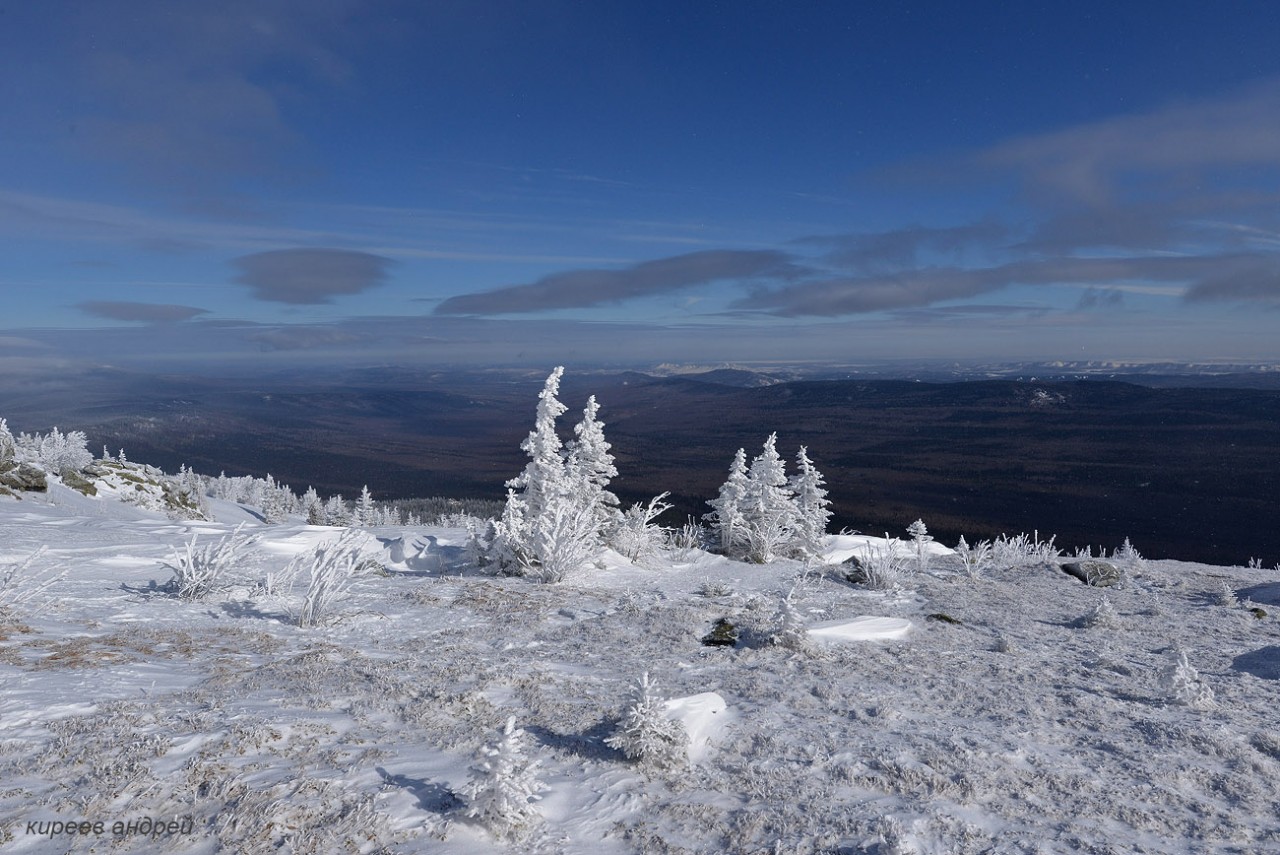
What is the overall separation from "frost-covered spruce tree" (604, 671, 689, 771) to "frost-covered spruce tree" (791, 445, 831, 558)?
9975 mm

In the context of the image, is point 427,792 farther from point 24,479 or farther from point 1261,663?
point 24,479

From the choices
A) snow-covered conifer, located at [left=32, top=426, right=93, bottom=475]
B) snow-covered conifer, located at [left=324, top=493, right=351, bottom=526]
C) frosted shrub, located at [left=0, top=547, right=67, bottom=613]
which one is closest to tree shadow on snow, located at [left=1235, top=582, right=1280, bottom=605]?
frosted shrub, located at [left=0, top=547, right=67, bottom=613]

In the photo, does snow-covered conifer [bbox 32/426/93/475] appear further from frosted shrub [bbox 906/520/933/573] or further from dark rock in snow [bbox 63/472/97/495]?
frosted shrub [bbox 906/520/933/573]

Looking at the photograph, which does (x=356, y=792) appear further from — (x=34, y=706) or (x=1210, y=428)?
(x=1210, y=428)

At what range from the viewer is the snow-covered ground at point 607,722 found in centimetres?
358

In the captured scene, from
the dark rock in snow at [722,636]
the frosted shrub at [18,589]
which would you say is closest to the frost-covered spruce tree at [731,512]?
the dark rock in snow at [722,636]

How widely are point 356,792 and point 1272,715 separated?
7.24 meters

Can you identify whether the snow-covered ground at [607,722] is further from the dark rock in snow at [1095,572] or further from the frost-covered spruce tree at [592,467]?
the frost-covered spruce tree at [592,467]

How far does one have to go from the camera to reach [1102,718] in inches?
215

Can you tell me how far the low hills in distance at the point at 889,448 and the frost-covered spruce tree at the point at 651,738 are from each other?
26.9 m

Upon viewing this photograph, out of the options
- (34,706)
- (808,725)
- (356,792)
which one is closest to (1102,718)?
(808,725)

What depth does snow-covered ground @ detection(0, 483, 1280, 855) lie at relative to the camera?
358 centimetres

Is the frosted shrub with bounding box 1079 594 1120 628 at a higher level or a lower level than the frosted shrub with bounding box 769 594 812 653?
lower

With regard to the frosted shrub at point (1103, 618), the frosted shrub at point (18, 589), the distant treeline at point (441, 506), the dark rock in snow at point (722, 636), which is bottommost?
the distant treeline at point (441, 506)
